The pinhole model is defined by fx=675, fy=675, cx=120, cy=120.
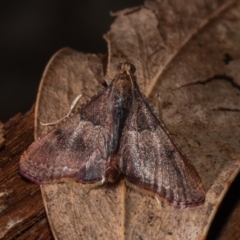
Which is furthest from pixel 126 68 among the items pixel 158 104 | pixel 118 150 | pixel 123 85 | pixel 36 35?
pixel 36 35

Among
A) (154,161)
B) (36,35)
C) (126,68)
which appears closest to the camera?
(154,161)

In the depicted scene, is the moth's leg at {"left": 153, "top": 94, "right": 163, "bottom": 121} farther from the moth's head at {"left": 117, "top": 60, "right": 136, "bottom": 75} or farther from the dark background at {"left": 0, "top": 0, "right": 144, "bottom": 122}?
the dark background at {"left": 0, "top": 0, "right": 144, "bottom": 122}

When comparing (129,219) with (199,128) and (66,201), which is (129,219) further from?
(199,128)

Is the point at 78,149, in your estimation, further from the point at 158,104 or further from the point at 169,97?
the point at 169,97

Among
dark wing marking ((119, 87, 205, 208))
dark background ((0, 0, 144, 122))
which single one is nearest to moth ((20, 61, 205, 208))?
dark wing marking ((119, 87, 205, 208))

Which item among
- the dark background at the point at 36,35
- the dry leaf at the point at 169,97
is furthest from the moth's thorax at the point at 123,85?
the dark background at the point at 36,35

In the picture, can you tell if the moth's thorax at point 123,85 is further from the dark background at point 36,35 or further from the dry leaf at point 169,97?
the dark background at point 36,35
